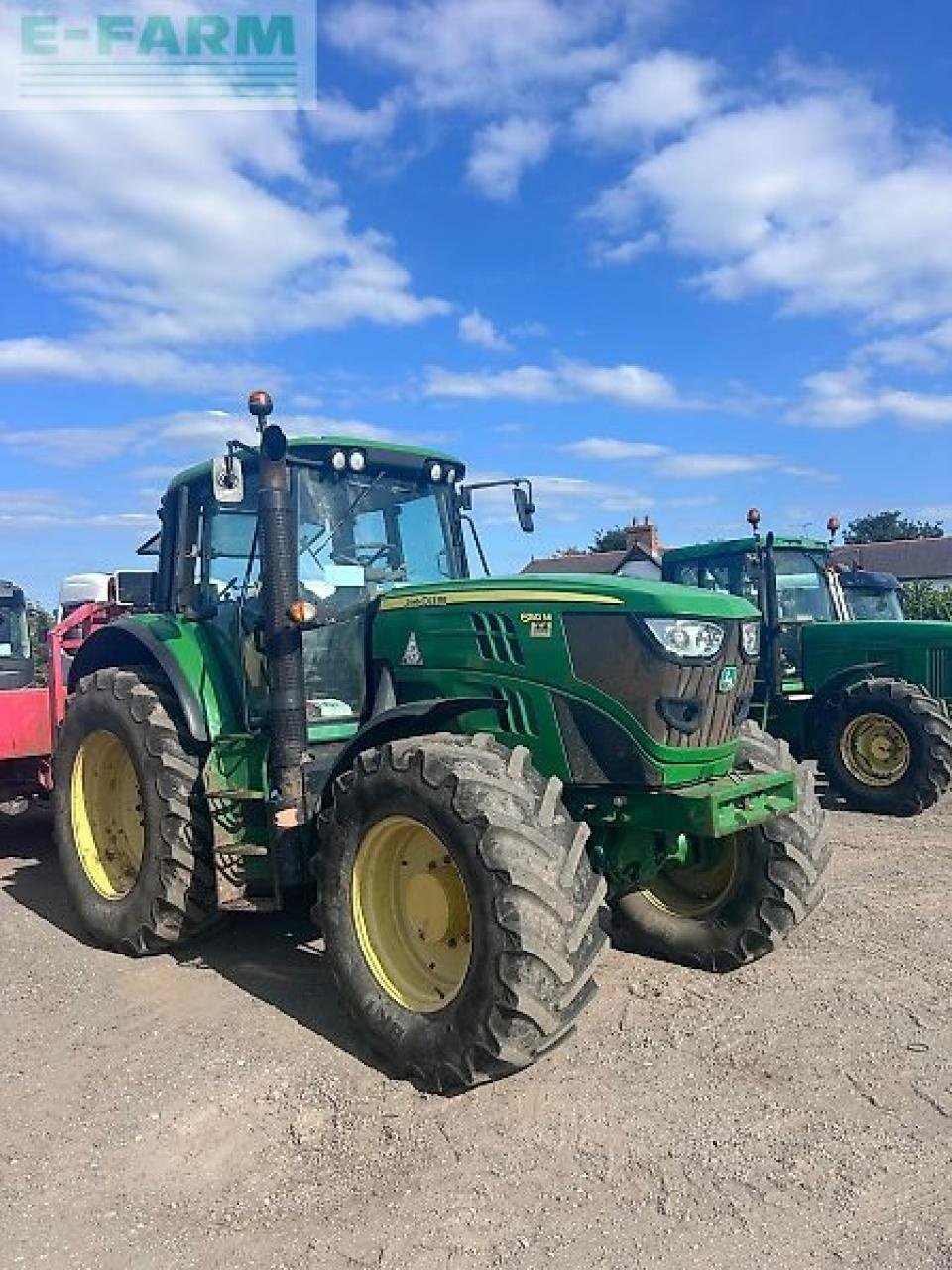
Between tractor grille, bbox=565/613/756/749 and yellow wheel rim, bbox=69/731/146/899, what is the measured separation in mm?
2812

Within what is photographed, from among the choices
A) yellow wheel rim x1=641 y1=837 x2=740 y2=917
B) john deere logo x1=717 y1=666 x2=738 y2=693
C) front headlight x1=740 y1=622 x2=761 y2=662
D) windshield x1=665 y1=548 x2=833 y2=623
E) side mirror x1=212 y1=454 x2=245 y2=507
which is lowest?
yellow wheel rim x1=641 y1=837 x2=740 y2=917

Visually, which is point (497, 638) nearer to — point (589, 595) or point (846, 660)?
point (589, 595)

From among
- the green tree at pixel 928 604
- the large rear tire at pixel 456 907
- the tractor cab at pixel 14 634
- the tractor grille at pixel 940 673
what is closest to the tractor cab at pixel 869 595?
the tractor grille at pixel 940 673

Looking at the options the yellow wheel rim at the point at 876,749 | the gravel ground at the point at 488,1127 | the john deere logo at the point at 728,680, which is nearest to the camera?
the gravel ground at the point at 488,1127

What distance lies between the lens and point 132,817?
5.80 meters

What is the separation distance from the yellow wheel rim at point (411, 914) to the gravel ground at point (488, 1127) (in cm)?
35

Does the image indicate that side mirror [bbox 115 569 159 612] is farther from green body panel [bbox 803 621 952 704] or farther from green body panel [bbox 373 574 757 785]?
green body panel [bbox 803 621 952 704]

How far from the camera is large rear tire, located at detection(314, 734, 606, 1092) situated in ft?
11.7

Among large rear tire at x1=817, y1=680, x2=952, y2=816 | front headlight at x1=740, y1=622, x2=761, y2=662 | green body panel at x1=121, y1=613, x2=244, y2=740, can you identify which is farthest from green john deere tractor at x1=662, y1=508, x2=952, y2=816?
green body panel at x1=121, y1=613, x2=244, y2=740

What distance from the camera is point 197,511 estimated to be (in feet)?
18.3

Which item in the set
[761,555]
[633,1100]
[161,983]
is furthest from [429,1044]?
[761,555]

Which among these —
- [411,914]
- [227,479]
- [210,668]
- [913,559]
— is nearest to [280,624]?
[227,479]

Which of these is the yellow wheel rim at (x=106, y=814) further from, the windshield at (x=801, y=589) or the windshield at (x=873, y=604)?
the windshield at (x=873, y=604)

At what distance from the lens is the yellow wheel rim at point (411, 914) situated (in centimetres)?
404
